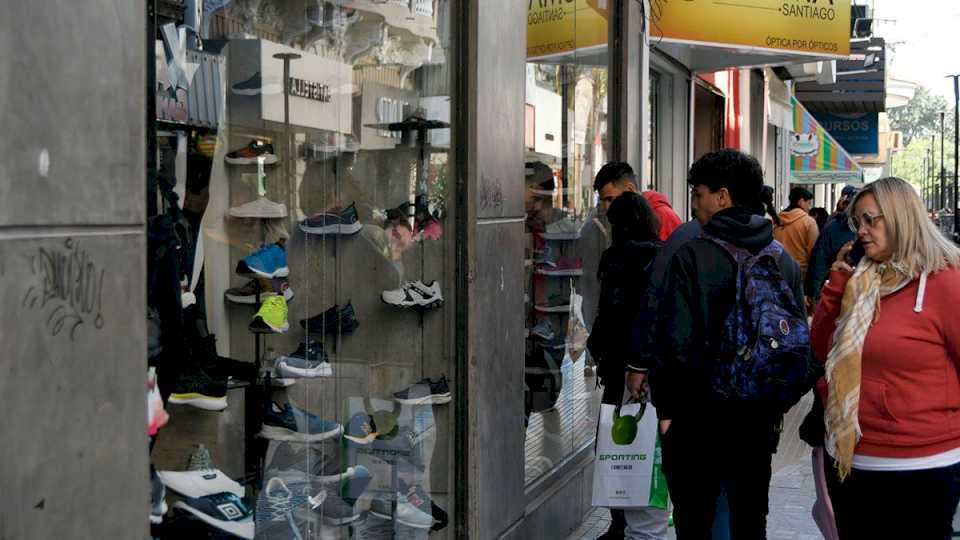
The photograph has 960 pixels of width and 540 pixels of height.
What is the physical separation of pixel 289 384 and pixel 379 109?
1.35 meters

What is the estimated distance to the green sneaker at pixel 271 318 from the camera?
453cm

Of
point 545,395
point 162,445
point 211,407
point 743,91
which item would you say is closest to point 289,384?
point 211,407

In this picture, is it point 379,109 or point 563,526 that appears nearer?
point 379,109

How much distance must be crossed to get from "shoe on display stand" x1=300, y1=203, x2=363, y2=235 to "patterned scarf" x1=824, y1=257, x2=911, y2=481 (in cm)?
197

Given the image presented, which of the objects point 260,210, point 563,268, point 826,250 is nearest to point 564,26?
point 563,268

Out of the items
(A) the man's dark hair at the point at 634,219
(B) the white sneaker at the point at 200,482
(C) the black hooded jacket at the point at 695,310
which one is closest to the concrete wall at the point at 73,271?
(B) the white sneaker at the point at 200,482

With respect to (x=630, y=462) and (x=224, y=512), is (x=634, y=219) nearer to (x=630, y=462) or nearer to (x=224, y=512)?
(x=630, y=462)

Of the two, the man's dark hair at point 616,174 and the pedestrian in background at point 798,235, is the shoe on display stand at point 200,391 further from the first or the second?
the pedestrian in background at point 798,235

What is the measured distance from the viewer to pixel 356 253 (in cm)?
527

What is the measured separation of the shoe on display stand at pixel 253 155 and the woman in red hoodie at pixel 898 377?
208 cm

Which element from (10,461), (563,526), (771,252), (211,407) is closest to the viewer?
(10,461)

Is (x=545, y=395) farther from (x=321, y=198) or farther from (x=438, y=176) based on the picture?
(x=321, y=198)

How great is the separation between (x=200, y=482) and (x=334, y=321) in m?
1.27

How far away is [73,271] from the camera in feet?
9.27
